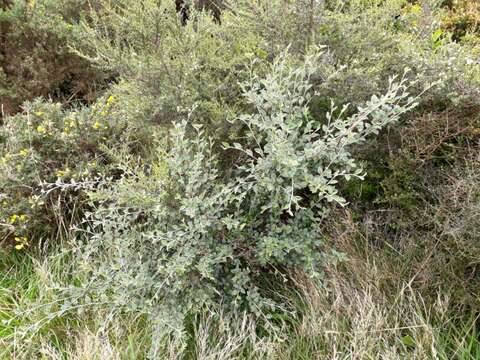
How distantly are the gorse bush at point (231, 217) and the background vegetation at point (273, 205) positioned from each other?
0.04 ft

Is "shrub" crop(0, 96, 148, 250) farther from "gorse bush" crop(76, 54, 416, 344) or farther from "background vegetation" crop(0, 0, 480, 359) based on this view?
"gorse bush" crop(76, 54, 416, 344)

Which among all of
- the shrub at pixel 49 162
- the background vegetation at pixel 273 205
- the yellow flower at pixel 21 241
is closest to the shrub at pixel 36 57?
the shrub at pixel 49 162

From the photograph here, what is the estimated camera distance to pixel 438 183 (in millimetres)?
2383

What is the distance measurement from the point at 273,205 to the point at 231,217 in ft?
0.75

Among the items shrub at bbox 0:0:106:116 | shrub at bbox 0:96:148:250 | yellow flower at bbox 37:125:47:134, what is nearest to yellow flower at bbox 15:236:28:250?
shrub at bbox 0:96:148:250

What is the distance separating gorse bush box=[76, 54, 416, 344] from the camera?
2.01m

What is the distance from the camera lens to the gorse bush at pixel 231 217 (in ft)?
6.59

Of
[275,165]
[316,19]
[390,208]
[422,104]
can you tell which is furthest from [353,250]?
[316,19]

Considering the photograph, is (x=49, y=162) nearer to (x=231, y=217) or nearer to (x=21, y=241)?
(x=21, y=241)

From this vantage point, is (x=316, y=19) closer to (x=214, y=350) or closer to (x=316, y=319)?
(x=316, y=319)

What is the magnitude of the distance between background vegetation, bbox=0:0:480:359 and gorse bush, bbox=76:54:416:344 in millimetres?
12

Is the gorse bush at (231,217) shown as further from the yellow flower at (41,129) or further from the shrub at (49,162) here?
the yellow flower at (41,129)

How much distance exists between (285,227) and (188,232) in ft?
1.50

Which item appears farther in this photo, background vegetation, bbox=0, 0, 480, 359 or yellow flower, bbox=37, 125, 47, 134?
yellow flower, bbox=37, 125, 47, 134
